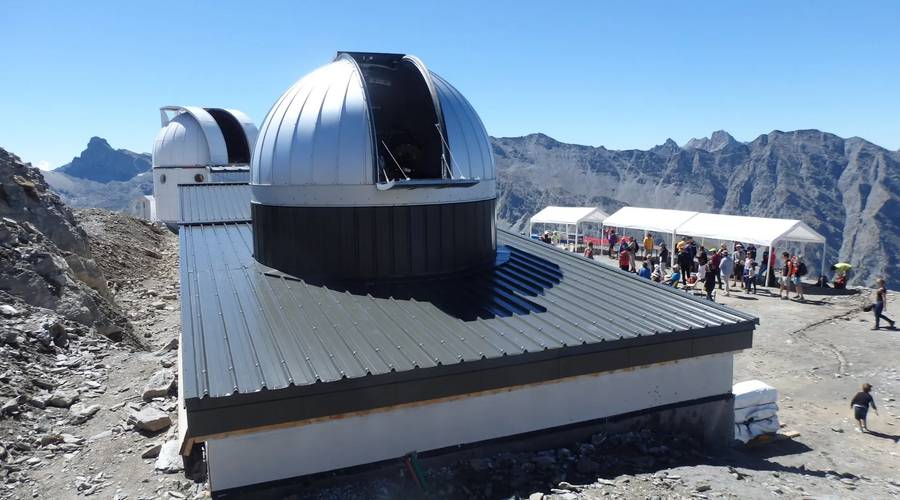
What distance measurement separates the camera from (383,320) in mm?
6027

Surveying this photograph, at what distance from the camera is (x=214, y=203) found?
13945 millimetres

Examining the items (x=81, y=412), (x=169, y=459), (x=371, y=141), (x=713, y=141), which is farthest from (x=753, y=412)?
(x=713, y=141)

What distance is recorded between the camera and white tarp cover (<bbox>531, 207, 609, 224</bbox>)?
85.8 feet

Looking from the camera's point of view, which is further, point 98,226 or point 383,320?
point 98,226

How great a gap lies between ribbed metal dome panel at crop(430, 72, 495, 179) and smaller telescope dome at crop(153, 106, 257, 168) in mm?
19524

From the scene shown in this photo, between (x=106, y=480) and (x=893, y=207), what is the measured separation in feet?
358

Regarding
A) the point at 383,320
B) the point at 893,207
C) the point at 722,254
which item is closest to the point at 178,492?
the point at 383,320

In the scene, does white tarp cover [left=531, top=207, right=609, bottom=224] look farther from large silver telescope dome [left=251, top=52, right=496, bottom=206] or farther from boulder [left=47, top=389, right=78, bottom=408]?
boulder [left=47, top=389, right=78, bottom=408]

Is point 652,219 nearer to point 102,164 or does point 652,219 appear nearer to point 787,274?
point 787,274

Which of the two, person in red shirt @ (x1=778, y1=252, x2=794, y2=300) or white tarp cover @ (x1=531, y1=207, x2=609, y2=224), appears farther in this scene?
white tarp cover @ (x1=531, y1=207, x2=609, y2=224)

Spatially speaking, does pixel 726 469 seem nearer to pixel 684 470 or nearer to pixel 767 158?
pixel 684 470

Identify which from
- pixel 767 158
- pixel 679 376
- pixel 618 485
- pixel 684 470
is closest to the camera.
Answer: pixel 618 485

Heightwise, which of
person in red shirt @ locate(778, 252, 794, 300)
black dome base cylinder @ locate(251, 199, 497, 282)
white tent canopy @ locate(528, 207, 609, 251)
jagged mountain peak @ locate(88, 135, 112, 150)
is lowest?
person in red shirt @ locate(778, 252, 794, 300)

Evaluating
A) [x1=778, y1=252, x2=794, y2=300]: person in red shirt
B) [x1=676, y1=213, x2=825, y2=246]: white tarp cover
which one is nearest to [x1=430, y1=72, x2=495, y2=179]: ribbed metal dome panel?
[x1=778, y1=252, x2=794, y2=300]: person in red shirt
